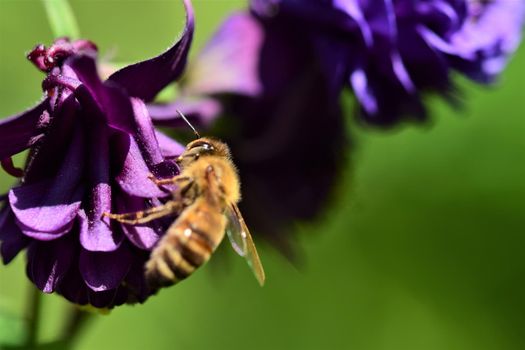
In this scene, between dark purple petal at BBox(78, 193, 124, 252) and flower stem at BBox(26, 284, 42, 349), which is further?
flower stem at BBox(26, 284, 42, 349)

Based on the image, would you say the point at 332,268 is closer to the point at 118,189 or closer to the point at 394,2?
the point at 394,2

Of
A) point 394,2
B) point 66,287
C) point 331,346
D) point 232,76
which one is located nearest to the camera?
point 66,287

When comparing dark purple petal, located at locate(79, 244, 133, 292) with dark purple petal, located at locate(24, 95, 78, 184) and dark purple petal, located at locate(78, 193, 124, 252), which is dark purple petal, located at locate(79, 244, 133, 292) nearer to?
dark purple petal, located at locate(78, 193, 124, 252)

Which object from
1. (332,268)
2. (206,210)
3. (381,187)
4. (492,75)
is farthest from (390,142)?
(206,210)

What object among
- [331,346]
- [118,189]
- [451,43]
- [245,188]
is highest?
[118,189]

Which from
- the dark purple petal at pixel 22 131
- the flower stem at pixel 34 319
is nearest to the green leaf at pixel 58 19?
the dark purple petal at pixel 22 131

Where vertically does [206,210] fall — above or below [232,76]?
above

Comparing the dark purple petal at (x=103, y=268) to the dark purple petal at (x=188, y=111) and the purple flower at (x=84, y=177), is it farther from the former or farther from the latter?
the dark purple petal at (x=188, y=111)

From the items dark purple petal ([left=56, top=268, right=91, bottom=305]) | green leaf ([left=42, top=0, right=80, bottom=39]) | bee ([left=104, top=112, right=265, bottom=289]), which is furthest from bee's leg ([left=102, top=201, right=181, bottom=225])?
green leaf ([left=42, top=0, right=80, bottom=39])
